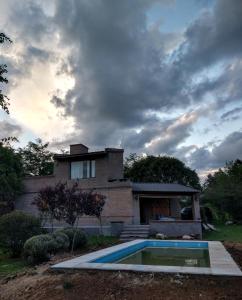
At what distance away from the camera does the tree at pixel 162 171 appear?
4962 centimetres

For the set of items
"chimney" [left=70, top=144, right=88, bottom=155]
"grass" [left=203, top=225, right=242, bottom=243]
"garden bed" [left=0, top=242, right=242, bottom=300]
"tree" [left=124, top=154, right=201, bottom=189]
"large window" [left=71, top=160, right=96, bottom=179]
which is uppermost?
"tree" [left=124, top=154, right=201, bottom=189]

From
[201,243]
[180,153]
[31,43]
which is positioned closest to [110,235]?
[201,243]

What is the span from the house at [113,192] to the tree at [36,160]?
59.6 ft

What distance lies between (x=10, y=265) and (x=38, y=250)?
1523 millimetres

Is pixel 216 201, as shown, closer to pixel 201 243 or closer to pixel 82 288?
pixel 201 243

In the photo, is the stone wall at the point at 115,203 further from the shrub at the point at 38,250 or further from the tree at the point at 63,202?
the shrub at the point at 38,250

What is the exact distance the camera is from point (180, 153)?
5166cm

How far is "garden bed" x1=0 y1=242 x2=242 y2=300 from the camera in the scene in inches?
261

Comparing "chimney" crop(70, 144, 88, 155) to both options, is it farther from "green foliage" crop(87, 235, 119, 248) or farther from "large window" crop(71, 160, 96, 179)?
"green foliage" crop(87, 235, 119, 248)

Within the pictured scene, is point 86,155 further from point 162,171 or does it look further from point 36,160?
point 162,171

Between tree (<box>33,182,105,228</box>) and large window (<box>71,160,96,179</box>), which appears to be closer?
tree (<box>33,182,105,228</box>)

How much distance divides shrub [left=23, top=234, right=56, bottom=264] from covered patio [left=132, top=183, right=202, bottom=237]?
1036cm

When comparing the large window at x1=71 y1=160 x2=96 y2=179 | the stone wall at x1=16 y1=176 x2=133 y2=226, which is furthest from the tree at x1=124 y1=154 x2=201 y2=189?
the stone wall at x1=16 y1=176 x2=133 y2=226

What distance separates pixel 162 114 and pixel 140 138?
16.4m
